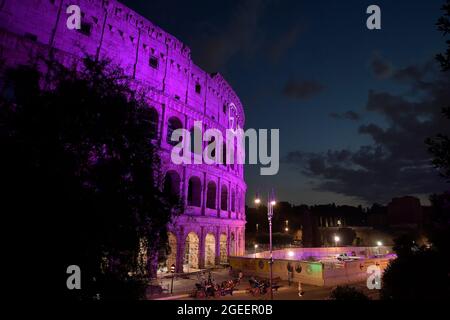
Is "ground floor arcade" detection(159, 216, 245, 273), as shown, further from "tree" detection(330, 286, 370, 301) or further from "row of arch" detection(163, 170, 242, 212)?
"tree" detection(330, 286, 370, 301)

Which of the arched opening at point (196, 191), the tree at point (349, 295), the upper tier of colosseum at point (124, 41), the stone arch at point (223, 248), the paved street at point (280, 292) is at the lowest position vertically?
the paved street at point (280, 292)

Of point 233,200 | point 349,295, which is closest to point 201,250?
point 233,200

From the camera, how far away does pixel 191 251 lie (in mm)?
27094

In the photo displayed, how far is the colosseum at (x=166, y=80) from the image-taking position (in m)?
19.5

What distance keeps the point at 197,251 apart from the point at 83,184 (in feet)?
66.0

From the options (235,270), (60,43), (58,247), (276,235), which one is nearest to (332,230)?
(276,235)

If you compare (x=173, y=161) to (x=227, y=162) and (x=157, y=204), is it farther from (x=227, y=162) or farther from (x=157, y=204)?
(x=157, y=204)

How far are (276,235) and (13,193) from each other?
6689cm

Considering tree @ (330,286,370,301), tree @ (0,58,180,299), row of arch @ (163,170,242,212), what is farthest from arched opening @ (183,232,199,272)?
tree @ (330,286,370,301)

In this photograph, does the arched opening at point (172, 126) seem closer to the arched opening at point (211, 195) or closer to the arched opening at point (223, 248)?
the arched opening at point (211, 195)

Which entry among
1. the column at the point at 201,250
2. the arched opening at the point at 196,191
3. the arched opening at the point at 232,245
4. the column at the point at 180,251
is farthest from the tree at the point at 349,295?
the arched opening at the point at 232,245

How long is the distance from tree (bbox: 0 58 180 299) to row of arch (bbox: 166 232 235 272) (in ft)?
50.3

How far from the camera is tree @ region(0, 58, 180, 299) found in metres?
6.86

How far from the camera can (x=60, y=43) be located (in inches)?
807
